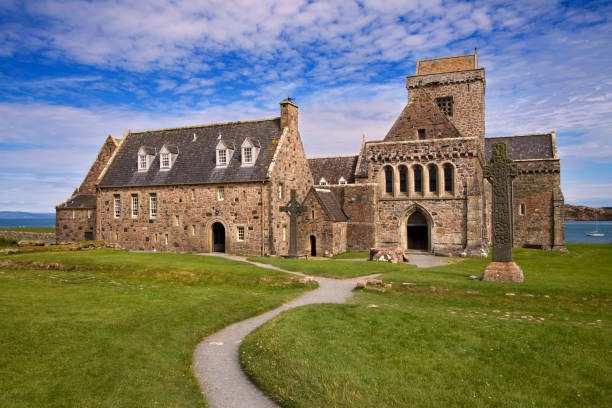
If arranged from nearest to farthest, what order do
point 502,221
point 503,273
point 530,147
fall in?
point 503,273, point 502,221, point 530,147

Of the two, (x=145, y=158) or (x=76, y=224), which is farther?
(x=76, y=224)

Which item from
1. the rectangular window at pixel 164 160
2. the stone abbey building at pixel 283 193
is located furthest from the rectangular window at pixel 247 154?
the rectangular window at pixel 164 160

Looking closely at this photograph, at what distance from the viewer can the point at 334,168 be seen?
175 feet

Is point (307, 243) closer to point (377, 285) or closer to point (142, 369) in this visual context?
point (377, 285)

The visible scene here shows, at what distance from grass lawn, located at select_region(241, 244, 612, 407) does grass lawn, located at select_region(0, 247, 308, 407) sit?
7.08 ft

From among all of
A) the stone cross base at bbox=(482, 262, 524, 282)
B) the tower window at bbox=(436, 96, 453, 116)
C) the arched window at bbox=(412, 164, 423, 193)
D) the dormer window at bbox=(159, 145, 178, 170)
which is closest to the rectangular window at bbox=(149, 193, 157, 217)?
the dormer window at bbox=(159, 145, 178, 170)

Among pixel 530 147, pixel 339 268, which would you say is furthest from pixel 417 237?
pixel 530 147

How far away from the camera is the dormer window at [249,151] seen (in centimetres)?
3766

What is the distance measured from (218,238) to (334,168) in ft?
61.1

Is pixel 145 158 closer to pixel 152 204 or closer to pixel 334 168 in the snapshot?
pixel 152 204

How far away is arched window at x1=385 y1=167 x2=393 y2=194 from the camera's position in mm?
39312

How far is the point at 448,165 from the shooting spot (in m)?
37.1

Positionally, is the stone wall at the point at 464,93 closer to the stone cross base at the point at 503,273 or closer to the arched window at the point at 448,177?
the arched window at the point at 448,177

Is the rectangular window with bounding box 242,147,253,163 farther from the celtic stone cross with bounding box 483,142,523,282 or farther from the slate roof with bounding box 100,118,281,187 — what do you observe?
Result: the celtic stone cross with bounding box 483,142,523,282
